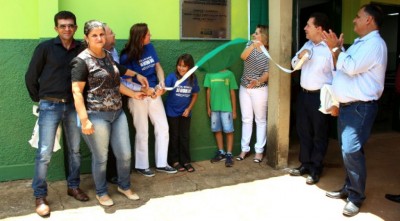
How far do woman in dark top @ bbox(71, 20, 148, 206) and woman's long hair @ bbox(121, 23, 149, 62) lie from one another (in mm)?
666

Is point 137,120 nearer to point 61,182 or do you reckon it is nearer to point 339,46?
point 61,182

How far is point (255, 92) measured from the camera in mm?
5215

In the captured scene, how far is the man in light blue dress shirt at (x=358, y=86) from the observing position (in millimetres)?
3482

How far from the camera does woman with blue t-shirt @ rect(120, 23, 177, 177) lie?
4.49m

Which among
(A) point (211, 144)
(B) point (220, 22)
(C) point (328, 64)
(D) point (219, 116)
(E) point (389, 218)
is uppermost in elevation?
(B) point (220, 22)

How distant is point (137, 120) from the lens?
4672 mm

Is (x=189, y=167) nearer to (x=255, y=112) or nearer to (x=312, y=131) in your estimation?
(x=255, y=112)

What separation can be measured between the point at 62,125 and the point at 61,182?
0.82 metres

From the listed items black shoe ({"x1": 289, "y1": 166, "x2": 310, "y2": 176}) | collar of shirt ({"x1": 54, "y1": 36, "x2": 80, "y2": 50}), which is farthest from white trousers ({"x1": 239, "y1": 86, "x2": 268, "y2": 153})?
collar of shirt ({"x1": 54, "y1": 36, "x2": 80, "y2": 50})

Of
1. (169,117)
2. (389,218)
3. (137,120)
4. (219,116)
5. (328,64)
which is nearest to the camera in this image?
(389,218)

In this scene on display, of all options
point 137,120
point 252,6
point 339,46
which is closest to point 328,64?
point 339,46

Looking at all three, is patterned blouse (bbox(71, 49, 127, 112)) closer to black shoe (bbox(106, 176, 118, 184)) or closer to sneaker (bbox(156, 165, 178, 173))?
black shoe (bbox(106, 176, 118, 184))

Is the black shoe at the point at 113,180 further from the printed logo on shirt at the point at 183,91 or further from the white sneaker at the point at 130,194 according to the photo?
the printed logo on shirt at the point at 183,91

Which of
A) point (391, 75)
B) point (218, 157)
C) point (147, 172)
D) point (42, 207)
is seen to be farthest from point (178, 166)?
point (391, 75)
